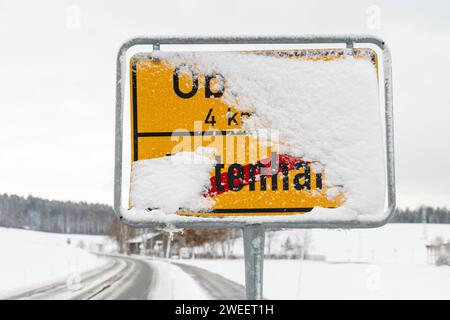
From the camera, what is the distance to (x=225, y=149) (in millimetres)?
1472

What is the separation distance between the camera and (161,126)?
1.49 metres

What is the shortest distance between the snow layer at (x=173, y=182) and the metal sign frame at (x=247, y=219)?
54 millimetres

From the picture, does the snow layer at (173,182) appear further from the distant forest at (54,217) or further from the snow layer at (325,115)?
the distant forest at (54,217)

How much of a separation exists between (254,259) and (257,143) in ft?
1.18

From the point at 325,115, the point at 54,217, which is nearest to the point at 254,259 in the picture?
the point at 325,115

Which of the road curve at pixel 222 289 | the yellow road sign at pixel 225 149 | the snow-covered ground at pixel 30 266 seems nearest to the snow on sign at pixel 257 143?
the yellow road sign at pixel 225 149

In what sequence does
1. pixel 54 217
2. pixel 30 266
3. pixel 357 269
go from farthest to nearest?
pixel 54 217 < pixel 30 266 < pixel 357 269

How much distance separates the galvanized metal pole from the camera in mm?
1430

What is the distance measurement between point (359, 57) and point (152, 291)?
20.4 metres

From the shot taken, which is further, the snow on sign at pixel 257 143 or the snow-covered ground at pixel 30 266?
the snow-covered ground at pixel 30 266

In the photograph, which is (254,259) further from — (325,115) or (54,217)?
(54,217)

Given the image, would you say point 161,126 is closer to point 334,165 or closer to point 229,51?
point 229,51

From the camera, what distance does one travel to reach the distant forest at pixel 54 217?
14438 centimetres

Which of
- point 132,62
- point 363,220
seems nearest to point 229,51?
point 132,62
